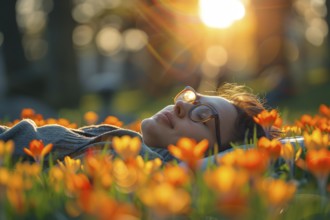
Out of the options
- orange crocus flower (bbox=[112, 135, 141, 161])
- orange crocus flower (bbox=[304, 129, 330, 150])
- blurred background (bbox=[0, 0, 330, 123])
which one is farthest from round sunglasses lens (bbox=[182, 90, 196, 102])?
blurred background (bbox=[0, 0, 330, 123])

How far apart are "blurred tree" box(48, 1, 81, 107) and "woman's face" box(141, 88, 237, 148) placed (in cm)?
1531

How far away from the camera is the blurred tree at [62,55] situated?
62.5 feet

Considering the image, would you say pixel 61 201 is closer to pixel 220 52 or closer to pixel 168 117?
pixel 168 117

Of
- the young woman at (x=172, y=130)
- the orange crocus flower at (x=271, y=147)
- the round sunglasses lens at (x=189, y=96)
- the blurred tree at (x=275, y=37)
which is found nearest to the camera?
the orange crocus flower at (x=271, y=147)

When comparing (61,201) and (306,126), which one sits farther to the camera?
(306,126)

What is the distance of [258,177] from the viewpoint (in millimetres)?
2018

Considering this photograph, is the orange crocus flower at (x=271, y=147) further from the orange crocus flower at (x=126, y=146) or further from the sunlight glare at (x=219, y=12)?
the sunlight glare at (x=219, y=12)

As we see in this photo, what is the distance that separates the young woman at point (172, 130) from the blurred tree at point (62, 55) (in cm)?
1521

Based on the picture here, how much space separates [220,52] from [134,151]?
58.5 m

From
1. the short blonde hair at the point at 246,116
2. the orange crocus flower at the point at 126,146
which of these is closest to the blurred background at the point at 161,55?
→ the short blonde hair at the point at 246,116

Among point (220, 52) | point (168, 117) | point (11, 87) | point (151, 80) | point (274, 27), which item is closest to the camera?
point (168, 117)

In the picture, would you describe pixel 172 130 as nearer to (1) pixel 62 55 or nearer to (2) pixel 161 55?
(1) pixel 62 55

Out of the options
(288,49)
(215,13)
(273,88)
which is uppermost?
(215,13)

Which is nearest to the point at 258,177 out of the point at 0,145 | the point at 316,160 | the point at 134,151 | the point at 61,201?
the point at 316,160
